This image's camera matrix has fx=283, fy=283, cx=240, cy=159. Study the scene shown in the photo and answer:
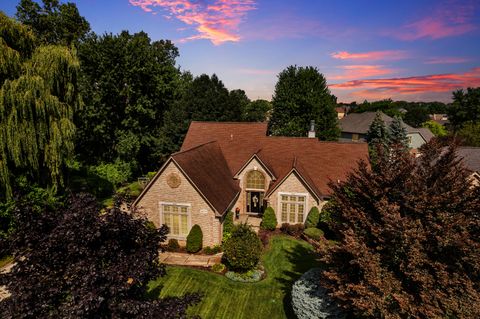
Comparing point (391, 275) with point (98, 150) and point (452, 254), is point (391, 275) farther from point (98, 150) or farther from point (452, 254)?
point (98, 150)

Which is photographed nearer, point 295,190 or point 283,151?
point 295,190

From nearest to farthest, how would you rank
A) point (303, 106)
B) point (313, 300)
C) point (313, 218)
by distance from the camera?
1. point (313, 300)
2. point (313, 218)
3. point (303, 106)

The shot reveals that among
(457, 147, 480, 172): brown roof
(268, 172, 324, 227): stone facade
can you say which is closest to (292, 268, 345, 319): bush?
(268, 172, 324, 227): stone facade

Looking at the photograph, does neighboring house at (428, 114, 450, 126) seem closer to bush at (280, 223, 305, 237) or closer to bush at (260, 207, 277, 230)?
bush at (280, 223, 305, 237)

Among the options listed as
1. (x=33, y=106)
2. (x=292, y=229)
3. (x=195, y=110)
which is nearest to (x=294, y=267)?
(x=292, y=229)

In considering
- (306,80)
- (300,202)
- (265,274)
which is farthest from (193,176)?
(306,80)

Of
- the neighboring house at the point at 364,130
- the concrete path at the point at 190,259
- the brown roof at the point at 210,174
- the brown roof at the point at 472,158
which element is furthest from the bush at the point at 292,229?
the neighboring house at the point at 364,130

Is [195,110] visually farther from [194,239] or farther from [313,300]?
[313,300]
